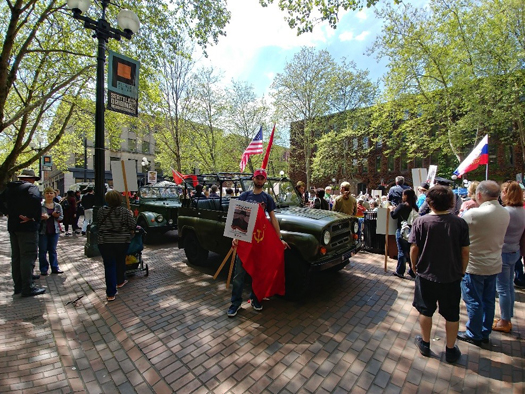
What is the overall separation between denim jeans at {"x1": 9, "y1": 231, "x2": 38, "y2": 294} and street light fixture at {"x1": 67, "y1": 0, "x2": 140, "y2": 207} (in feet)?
6.20

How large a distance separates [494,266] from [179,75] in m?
20.2

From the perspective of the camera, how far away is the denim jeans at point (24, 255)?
14.1 ft

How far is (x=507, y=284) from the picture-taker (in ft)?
10.3

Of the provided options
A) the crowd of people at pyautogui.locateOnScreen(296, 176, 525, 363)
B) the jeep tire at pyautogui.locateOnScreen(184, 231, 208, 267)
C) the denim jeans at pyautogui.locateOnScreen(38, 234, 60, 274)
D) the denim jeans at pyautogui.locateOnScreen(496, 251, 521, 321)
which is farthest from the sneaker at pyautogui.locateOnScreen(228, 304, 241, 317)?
the denim jeans at pyautogui.locateOnScreen(38, 234, 60, 274)

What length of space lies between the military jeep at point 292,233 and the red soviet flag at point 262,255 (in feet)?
1.20

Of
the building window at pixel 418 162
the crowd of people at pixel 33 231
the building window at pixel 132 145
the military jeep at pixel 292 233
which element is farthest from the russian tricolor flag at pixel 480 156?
the building window at pixel 132 145

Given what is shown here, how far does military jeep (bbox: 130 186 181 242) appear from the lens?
835 centimetres

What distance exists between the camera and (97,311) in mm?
3912

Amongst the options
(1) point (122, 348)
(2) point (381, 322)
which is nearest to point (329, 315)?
(2) point (381, 322)

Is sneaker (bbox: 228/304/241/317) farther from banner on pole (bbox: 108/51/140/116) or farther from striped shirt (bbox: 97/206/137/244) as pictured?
banner on pole (bbox: 108/51/140/116)

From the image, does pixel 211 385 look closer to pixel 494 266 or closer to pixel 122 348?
pixel 122 348

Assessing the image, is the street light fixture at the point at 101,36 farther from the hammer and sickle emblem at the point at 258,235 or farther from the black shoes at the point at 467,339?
the black shoes at the point at 467,339

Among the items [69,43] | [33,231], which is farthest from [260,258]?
[69,43]

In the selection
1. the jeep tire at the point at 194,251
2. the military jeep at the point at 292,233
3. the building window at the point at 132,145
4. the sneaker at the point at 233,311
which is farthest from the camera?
the building window at the point at 132,145
